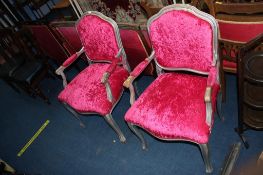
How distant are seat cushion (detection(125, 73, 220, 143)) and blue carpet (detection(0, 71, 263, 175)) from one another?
0.54m

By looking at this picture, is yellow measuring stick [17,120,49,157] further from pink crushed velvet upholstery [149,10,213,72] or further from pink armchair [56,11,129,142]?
pink crushed velvet upholstery [149,10,213,72]

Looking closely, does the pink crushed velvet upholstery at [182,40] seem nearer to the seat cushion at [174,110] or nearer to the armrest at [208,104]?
the seat cushion at [174,110]

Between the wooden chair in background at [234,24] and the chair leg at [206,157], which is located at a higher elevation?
the wooden chair in background at [234,24]

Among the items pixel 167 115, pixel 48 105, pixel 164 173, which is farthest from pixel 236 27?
pixel 48 105

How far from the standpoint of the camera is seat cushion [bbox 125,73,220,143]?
5.54 feet

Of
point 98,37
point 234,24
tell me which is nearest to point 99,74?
point 98,37

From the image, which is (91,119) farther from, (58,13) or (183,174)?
(58,13)

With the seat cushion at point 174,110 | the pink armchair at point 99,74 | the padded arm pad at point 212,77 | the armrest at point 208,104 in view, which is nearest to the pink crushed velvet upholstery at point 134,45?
the pink armchair at point 99,74

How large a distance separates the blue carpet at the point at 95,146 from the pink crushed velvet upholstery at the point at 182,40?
2.53ft

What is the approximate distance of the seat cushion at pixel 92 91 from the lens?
2.21m

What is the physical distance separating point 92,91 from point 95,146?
27.1 inches

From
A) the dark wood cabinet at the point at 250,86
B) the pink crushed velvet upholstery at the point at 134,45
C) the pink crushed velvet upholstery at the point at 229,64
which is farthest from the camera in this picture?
the pink crushed velvet upholstery at the point at 134,45

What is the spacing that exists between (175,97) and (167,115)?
165 millimetres

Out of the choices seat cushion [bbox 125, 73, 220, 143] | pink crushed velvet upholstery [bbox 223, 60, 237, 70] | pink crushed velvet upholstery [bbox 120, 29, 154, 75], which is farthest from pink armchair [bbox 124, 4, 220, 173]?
pink crushed velvet upholstery [bbox 120, 29, 154, 75]
